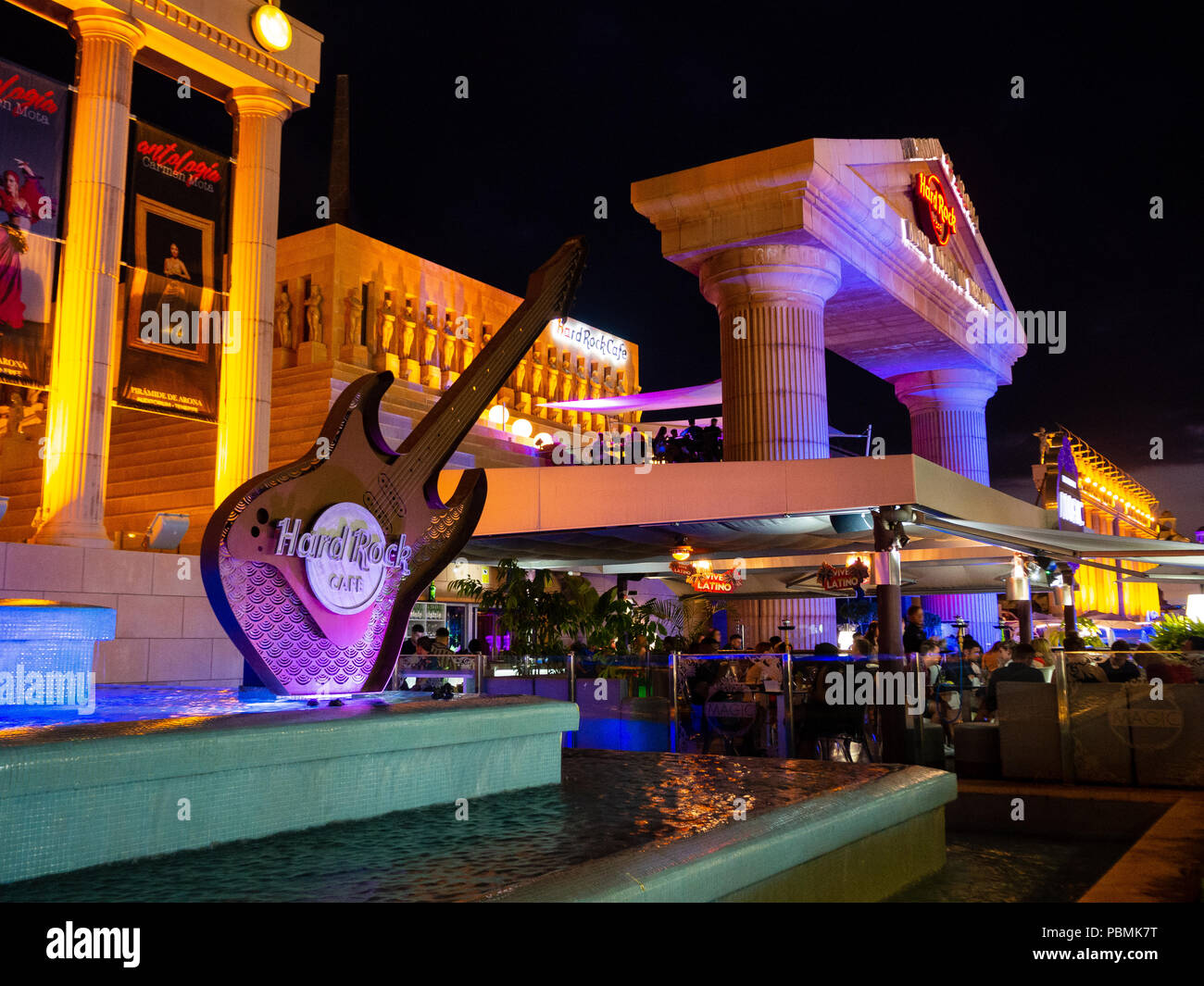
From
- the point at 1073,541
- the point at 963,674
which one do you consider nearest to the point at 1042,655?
the point at 1073,541

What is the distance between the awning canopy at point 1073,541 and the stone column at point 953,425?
421 inches

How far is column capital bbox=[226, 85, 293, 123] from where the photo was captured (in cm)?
1698

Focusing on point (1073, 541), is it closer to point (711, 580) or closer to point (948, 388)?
point (711, 580)

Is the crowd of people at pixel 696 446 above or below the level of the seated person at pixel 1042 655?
above

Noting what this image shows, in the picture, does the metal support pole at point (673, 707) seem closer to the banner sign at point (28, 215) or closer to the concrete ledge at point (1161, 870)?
the concrete ledge at point (1161, 870)

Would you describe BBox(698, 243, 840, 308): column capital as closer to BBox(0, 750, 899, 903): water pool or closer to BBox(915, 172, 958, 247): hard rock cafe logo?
BBox(915, 172, 958, 247): hard rock cafe logo

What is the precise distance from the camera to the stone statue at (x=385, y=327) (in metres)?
25.6

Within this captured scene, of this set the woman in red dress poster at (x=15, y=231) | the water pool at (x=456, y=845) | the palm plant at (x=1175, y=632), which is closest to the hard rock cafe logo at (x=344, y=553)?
the water pool at (x=456, y=845)

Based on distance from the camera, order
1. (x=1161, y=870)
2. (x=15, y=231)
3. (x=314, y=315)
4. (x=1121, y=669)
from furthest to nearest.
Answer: (x=314, y=315), (x=15, y=231), (x=1121, y=669), (x=1161, y=870)

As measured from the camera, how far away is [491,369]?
861cm

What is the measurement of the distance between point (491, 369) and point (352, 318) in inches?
693

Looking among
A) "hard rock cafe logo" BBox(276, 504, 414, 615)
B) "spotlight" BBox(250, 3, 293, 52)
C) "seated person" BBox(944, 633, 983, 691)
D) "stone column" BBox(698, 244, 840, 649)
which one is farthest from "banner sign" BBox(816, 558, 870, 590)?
"spotlight" BBox(250, 3, 293, 52)

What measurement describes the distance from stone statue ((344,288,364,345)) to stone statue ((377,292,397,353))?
0.54 meters
